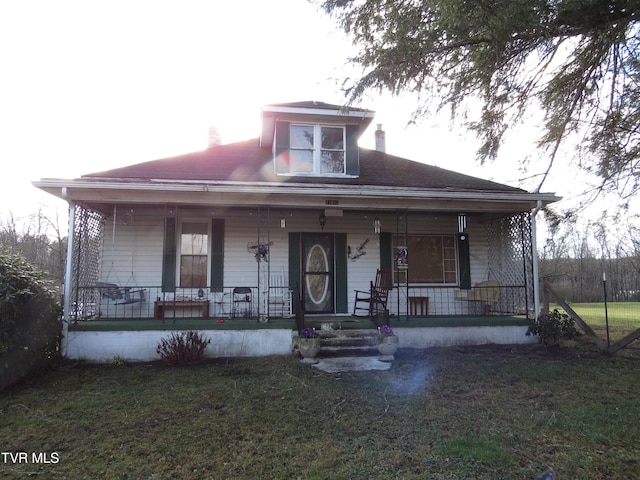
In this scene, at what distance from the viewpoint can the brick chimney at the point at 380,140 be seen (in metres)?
12.3

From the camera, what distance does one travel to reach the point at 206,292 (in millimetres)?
8273

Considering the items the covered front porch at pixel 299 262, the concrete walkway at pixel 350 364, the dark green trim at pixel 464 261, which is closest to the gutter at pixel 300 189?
the covered front porch at pixel 299 262

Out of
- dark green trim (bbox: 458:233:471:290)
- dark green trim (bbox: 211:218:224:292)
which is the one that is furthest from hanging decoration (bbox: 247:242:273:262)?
dark green trim (bbox: 458:233:471:290)

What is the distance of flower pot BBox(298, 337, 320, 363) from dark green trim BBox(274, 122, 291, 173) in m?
4.08

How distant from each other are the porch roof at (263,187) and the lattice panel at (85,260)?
2.09ft

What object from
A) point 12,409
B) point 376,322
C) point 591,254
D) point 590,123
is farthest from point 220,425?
point 591,254

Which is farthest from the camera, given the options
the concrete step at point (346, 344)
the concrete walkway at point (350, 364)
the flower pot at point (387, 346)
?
the concrete step at point (346, 344)

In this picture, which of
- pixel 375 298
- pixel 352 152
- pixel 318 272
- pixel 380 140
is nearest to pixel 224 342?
pixel 318 272

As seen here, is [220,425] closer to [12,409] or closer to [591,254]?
[12,409]

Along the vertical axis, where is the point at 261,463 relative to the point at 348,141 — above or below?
below

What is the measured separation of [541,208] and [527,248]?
0.87 metres

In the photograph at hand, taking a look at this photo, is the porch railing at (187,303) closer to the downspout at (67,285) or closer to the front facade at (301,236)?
the front facade at (301,236)

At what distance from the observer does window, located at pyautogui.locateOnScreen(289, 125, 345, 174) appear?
8859mm

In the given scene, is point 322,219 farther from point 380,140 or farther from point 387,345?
point 380,140
